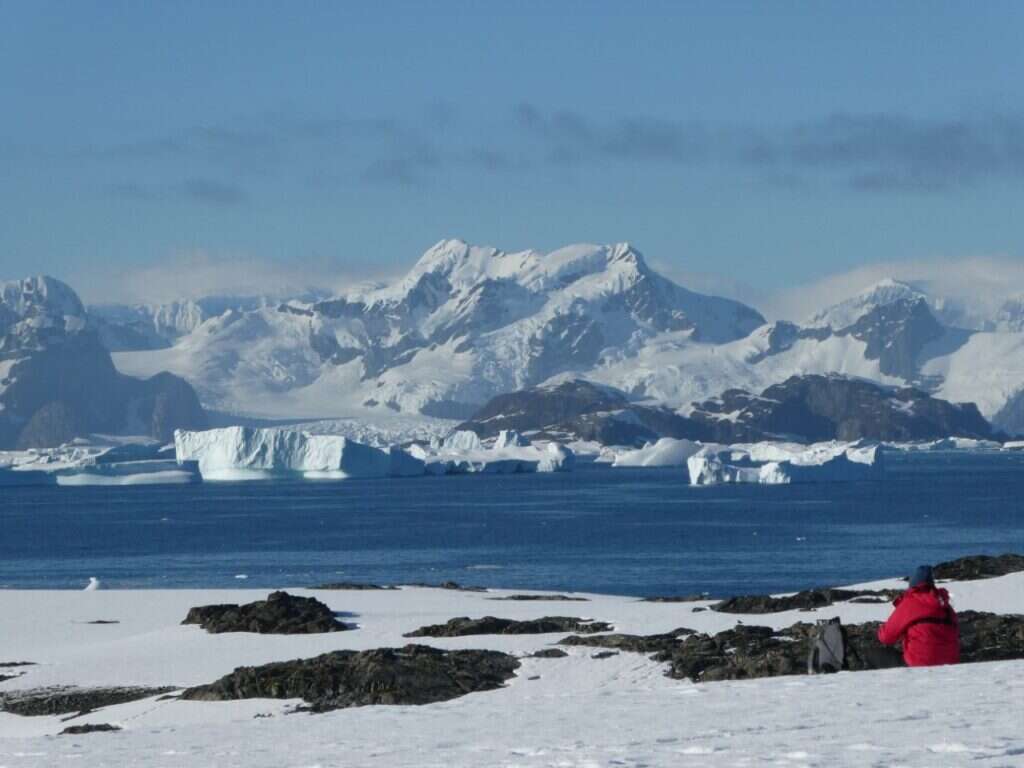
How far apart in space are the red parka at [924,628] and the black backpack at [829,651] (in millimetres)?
833

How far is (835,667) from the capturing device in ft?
58.6

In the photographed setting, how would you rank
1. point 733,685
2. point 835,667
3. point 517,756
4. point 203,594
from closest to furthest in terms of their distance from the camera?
point 517,756
point 733,685
point 835,667
point 203,594

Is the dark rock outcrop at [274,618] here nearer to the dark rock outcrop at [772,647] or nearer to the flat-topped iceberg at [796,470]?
the dark rock outcrop at [772,647]

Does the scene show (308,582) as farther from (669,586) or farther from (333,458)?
(333,458)

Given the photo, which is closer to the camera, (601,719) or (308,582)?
(601,719)

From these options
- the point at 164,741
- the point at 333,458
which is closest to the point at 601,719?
the point at 164,741

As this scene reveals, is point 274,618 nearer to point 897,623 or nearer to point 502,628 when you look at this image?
point 502,628

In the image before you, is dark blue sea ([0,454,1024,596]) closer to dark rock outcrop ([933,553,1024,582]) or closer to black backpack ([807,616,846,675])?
dark rock outcrop ([933,553,1024,582])

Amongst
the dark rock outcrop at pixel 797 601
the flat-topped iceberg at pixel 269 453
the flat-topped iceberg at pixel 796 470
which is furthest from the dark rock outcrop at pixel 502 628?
the flat-topped iceberg at pixel 269 453

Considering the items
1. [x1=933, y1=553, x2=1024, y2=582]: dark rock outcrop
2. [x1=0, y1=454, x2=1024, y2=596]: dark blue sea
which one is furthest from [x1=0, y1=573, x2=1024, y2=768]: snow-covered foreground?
[x1=0, y1=454, x2=1024, y2=596]: dark blue sea

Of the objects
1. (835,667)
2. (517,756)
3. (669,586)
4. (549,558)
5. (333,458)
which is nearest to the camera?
(517,756)

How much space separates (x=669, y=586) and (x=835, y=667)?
32687mm

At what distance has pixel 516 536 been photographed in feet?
250

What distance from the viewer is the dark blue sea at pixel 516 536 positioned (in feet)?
182
